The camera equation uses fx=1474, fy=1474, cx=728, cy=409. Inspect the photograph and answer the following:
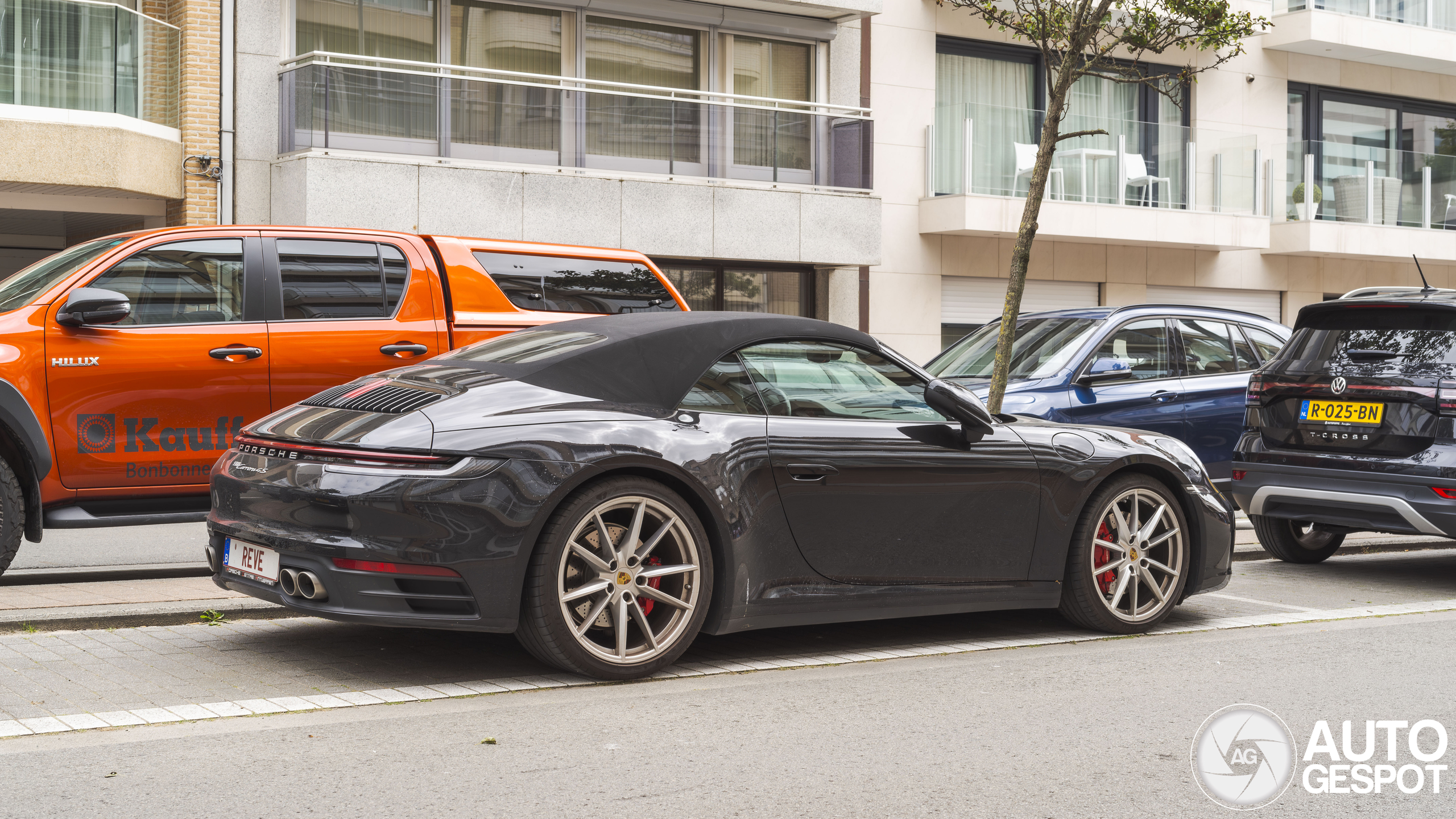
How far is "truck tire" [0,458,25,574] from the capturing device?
23.3ft

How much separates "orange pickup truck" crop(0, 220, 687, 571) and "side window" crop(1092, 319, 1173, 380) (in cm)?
437

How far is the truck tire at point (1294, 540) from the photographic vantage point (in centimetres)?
961

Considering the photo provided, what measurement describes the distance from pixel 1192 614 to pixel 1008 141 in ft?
48.9

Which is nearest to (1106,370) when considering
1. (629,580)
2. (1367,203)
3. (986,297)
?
(629,580)

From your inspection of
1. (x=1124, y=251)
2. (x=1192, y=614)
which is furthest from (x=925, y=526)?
(x=1124, y=251)

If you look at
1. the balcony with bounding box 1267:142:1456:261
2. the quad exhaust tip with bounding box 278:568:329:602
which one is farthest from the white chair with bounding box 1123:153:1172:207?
the quad exhaust tip with bounding box 278:568:329:602

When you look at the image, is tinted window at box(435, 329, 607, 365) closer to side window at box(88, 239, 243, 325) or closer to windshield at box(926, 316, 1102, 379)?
side window at box(88, 239, 243, 325)

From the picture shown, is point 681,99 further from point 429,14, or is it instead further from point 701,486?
point 701,486

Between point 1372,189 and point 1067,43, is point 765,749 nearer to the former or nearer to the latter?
point 1067,43

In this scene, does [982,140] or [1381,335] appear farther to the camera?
[982,140]

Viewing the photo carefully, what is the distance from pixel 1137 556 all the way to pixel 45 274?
5736mm

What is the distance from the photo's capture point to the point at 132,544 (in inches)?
389

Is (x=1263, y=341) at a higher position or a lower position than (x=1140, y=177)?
lower

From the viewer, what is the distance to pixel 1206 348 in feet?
37.0
